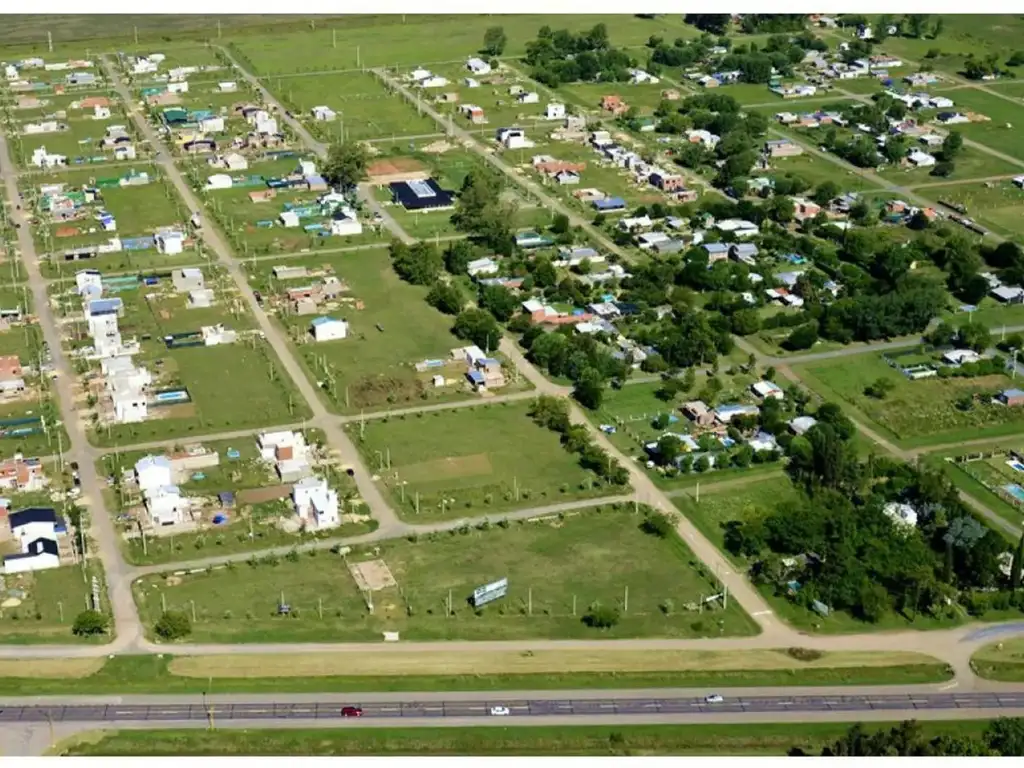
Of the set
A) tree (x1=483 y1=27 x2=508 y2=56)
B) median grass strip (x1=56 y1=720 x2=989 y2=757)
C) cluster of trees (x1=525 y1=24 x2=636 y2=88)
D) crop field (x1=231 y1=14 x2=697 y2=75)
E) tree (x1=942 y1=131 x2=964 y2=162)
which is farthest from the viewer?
tree (x1=483 y1=27 x2=508 y2=56)

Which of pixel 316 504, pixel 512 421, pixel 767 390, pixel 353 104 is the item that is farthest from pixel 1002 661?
pixel 353 104

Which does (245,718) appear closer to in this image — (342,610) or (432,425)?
(342,610)

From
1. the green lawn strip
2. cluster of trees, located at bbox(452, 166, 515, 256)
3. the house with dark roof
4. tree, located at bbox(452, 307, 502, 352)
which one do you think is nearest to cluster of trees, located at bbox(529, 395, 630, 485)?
tree, located at bbox(452, 307, 502, 352)

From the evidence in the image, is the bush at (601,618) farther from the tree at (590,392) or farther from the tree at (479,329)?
the tree at (479,329)

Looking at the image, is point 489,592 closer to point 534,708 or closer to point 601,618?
point 601,618

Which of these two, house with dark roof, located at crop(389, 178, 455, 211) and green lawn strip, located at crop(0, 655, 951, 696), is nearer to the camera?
green lawn strip, located at crop(0, 655, 951, 696)

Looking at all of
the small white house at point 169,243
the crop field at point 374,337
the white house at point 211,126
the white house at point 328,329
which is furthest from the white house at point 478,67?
the white house at point 328,329

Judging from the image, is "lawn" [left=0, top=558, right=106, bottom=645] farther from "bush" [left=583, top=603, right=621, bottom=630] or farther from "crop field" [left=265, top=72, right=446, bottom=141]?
"crop field" [left=265, top=72, right=446, bottom=141]

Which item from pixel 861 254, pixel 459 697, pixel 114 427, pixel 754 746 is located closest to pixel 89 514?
pixel 114 427
